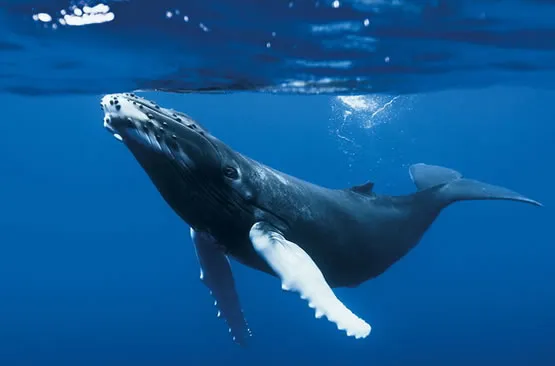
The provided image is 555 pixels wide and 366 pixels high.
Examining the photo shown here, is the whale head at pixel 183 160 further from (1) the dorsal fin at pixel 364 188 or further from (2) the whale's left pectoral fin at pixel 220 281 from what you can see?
(1) the dorsal fin at pixel 364 188

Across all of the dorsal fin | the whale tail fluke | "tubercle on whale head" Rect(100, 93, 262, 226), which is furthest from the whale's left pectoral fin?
the whale tail fluke

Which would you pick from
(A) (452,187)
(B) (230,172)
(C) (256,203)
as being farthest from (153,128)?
(A) (452,187)

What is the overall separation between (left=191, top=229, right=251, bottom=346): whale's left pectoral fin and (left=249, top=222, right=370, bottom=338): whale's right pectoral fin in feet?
3.96

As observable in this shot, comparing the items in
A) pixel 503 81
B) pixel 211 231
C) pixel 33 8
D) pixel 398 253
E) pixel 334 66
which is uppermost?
pixel 503 81

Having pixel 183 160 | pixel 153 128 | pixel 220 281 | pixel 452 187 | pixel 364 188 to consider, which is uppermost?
pixel 452 187

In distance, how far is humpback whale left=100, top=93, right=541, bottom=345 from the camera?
5996 mm

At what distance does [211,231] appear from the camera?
6.81 m

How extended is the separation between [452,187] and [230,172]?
4.63 m

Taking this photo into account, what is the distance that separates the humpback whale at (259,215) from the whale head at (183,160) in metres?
0.01

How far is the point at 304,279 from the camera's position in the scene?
5848 mm

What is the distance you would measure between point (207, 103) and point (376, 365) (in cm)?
1615

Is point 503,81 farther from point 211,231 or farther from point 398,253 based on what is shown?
point 211,231

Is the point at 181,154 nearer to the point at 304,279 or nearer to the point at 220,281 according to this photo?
the point at 304,279

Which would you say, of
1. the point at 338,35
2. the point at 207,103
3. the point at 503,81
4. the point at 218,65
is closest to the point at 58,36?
the point at 218,65
